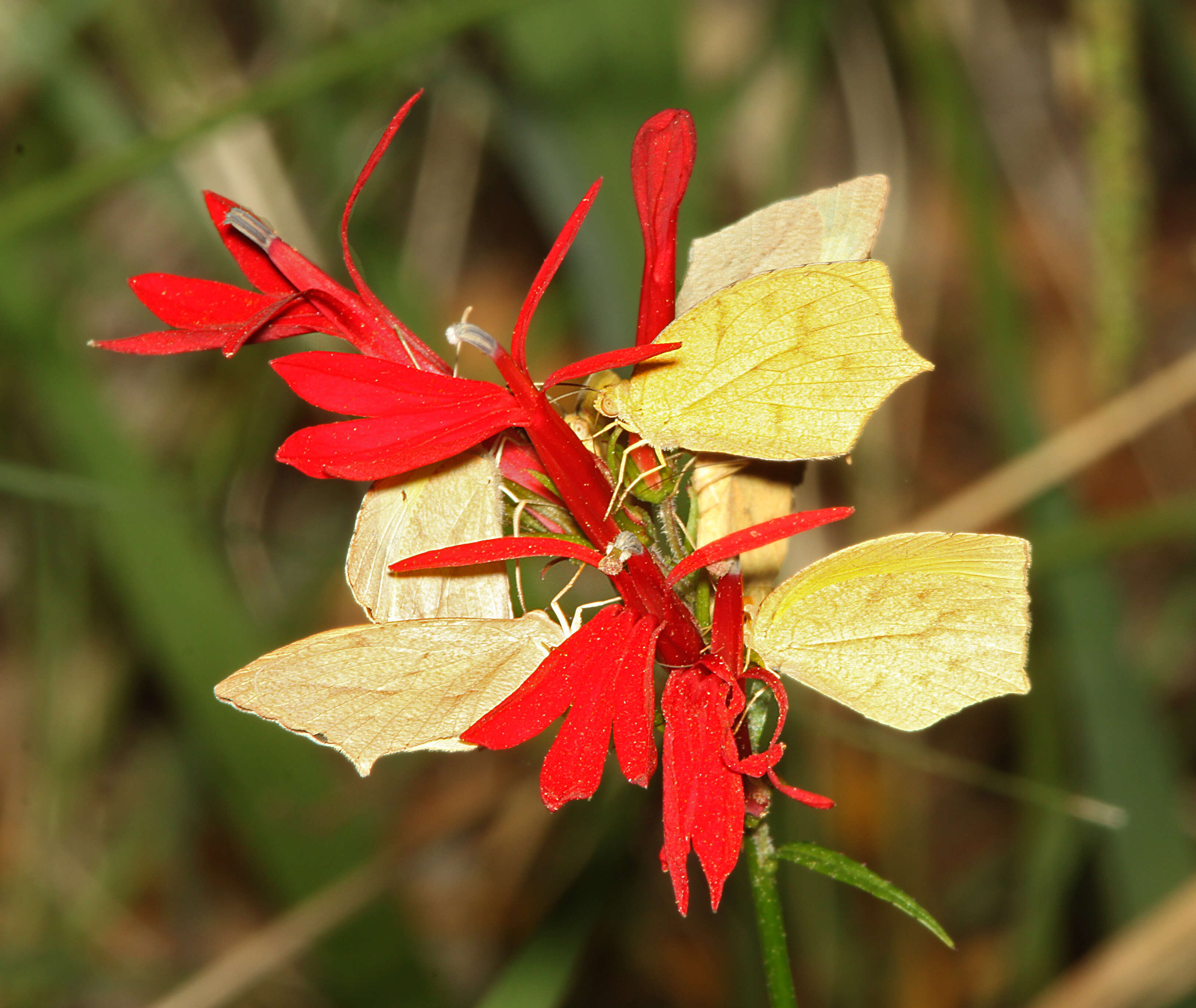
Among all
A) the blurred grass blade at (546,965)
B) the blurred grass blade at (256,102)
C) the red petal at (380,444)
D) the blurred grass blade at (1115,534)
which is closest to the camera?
the red petal at (380,444)

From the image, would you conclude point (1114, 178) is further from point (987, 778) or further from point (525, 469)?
point (525, 469)

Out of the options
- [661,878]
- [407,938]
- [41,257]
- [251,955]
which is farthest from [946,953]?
[41,257]

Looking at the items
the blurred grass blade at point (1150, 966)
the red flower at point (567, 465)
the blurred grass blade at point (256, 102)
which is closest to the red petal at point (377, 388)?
the red flower at point (567, 465)

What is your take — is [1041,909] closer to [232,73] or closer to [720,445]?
[720,445]

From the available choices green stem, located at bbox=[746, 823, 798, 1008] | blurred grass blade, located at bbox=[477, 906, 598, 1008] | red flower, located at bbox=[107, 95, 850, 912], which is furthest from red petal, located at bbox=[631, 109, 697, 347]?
blurred grass blade, located at bbox=[477, 906, 598, 1008]

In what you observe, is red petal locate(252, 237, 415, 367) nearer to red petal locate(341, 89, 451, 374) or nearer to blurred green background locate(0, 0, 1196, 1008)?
red petal locate(341, 89, 451, 374)

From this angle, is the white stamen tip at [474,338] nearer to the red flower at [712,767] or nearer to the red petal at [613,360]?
the red petal at [613,360]
